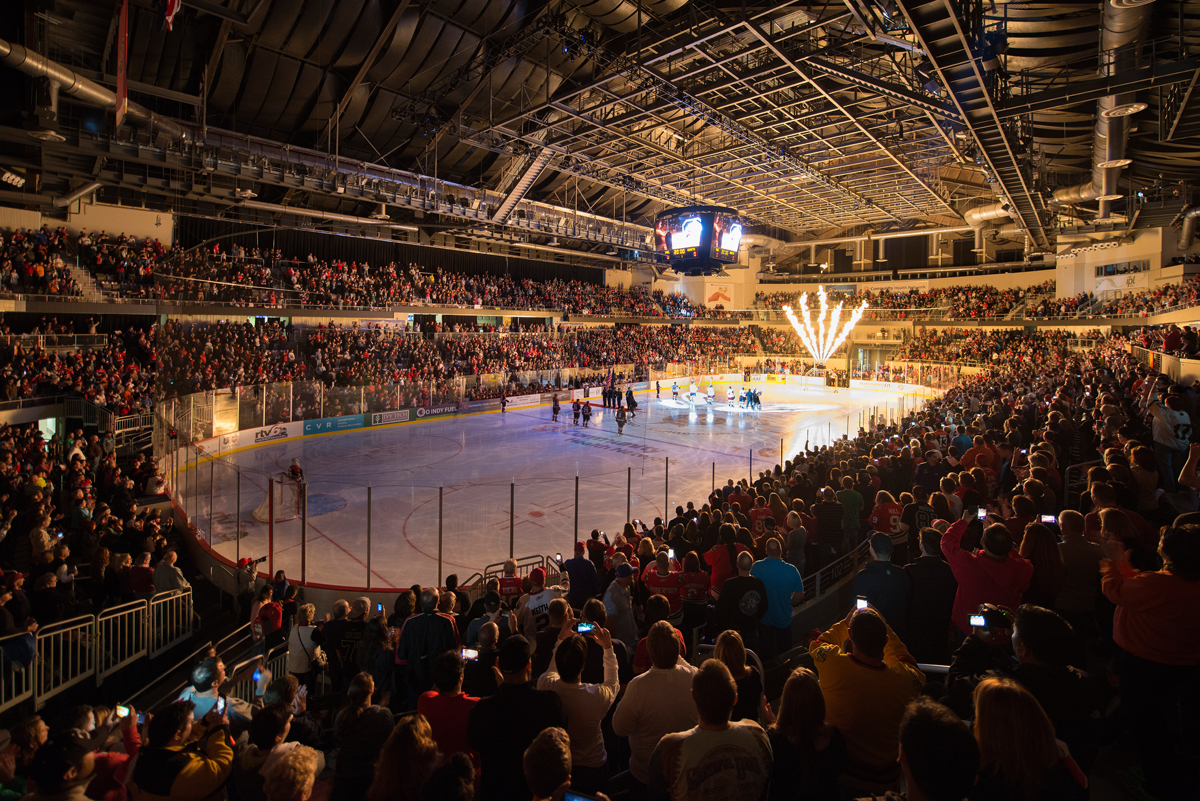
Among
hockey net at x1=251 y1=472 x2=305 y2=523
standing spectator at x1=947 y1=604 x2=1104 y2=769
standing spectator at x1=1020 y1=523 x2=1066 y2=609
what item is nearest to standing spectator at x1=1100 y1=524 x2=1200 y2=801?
standing spectator at x1=947 y1=604 x2=1104 y2=769

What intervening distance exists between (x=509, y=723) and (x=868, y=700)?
168 cm

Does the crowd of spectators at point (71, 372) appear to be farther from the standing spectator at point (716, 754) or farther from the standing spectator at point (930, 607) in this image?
the standing spectator at point (930, 607)

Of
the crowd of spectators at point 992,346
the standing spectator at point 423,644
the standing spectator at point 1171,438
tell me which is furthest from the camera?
the crowd of spectators at point 992,346

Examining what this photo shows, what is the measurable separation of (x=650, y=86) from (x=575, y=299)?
27551 mm

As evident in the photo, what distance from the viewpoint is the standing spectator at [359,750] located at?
118 inches

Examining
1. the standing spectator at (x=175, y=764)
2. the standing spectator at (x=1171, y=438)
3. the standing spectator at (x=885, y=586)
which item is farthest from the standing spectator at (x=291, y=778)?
the standing spectator at (x=1171, y=438)

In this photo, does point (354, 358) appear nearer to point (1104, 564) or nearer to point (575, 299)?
point (575, 299)

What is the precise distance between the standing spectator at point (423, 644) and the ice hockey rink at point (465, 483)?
14.4 feet

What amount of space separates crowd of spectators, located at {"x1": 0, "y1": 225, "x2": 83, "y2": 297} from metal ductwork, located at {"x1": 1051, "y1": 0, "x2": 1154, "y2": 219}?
28781 mm

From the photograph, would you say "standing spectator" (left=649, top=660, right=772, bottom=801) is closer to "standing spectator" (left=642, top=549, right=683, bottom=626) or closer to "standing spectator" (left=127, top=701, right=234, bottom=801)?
"standing spectator" (left=127, top=701, right=234, bottom=801)

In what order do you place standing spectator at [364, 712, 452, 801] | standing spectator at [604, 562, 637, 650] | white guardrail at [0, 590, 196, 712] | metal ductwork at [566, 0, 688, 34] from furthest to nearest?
metal ductwork at [566, 0, 688, 34]
white guardrail at [0, 590, 196, 712]
standing spectator at [604, 562, 637, 650]
standing spectator at [364, 712, 452, 801]

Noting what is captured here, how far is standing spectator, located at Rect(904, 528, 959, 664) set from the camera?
4316mm

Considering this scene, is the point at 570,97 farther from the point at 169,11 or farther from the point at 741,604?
the point at 741,604

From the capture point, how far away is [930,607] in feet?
14.2
